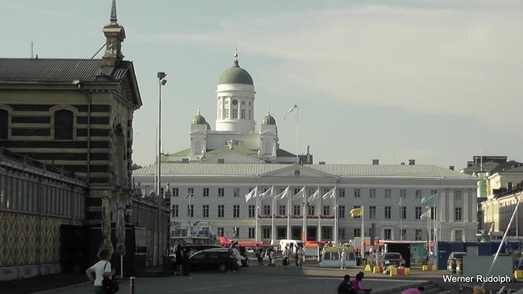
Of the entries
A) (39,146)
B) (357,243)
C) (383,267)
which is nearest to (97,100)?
(39,146)

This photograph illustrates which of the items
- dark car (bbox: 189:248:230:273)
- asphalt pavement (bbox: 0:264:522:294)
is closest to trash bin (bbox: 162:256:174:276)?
dark car (bbox: 189:248:230:273)

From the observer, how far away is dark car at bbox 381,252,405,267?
92.7 metres

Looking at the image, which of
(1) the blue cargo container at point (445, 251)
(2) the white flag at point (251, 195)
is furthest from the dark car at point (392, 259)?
(2) the white flag at point (251, 195)

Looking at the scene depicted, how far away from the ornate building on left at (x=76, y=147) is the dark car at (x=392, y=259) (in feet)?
68.1

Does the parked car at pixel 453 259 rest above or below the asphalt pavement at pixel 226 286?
above

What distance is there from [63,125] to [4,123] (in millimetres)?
3197

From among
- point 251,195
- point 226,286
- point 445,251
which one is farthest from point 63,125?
point 251,195

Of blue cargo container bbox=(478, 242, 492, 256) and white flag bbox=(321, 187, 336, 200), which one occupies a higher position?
Answer: white flag bbox=(321, 187, 336, 200)

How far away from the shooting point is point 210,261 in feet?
267

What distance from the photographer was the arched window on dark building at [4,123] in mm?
73500

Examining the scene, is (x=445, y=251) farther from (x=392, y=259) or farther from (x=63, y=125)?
(x=63, y=125)

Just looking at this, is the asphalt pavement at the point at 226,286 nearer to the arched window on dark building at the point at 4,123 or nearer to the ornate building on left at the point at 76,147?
the ornate building on left at the point at 76,147

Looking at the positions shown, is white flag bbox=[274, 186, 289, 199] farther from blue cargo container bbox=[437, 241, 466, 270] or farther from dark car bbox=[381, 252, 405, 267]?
dark car bbox=[381, 252, 405, 267]

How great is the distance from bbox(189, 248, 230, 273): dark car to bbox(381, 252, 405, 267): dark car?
14.7m
